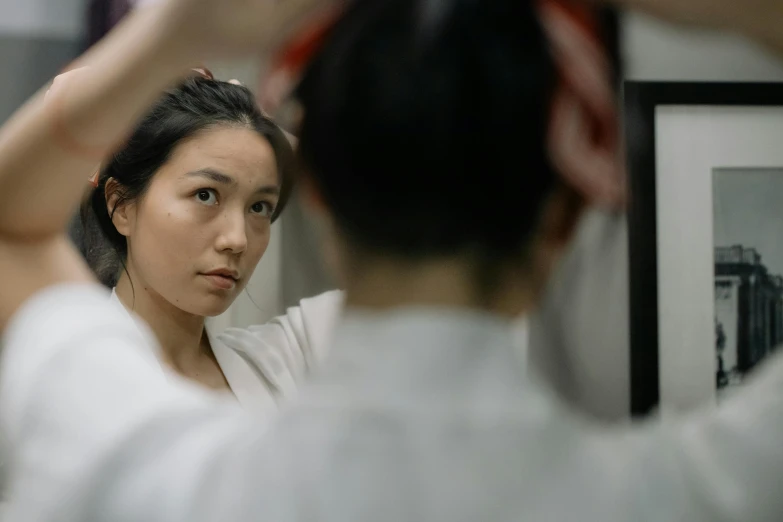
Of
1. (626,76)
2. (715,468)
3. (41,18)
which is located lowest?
A: (715,468)

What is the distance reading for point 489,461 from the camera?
0.77 feet

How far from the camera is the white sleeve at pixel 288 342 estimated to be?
62cm

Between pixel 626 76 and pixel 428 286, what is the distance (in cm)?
43

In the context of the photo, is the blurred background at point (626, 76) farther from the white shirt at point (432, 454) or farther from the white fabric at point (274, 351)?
the white shirt at point (432, 454)

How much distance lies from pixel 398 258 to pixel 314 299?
14.2 inches

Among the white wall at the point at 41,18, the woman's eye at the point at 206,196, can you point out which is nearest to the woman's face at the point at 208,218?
the woman's eye at the point at 206,196

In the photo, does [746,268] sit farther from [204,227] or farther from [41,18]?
[41,18]

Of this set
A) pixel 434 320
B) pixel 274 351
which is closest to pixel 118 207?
pixel 274 351

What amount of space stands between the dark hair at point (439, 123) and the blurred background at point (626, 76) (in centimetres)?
13

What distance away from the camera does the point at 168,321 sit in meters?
0.65

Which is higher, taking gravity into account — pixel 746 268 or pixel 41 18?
pixel 41 18

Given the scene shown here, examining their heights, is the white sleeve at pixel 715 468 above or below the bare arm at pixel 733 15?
below

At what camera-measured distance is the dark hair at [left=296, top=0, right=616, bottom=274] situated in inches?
9.3

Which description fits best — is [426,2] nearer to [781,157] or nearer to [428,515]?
[428,515]
